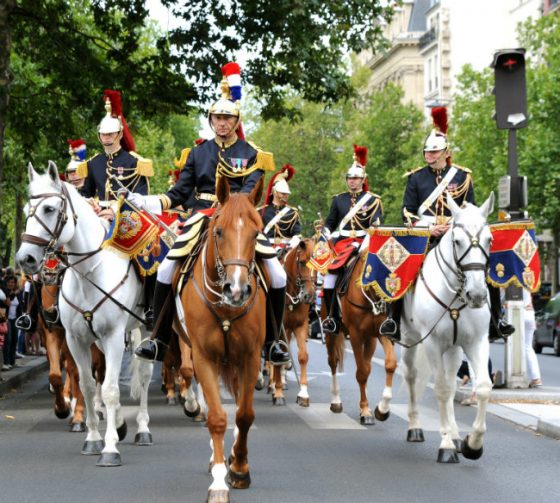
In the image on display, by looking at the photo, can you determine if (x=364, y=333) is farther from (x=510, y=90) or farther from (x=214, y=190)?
(x=510, y=90)

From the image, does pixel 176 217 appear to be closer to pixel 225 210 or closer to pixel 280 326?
pixel 280 326

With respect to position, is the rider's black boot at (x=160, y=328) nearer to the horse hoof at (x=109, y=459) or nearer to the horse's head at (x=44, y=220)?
the horse hoof at (x=109, y=459)

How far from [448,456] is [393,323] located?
2089 mm

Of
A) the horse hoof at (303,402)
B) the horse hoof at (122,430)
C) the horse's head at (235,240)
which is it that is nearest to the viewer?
the horse's head at (235,240)

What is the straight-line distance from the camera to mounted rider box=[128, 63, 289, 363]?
1052 centimetres

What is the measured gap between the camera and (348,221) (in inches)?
663

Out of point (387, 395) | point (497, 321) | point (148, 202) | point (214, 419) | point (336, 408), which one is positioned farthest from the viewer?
point (336, 408)

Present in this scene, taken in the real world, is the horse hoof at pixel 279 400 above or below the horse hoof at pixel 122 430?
above

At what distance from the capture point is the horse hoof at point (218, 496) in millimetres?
9180

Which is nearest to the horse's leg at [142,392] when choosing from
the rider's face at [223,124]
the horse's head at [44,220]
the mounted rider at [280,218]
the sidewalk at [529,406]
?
the horse's head at [44,220]

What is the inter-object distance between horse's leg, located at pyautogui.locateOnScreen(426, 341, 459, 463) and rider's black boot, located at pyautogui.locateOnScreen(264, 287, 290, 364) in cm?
180

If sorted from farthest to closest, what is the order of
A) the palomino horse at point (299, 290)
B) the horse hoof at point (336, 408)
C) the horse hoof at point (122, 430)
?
the palomino horse at point (299, 290) → the horse hoof at point (336, 408) → the horse hoof at point (122, 430)

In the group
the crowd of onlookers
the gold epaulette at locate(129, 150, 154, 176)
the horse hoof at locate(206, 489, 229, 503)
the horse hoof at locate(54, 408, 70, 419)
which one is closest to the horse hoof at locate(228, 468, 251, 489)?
the horse hoof at locate(206, 489, 229, 503)

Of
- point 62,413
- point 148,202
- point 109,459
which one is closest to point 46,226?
point 148,202
